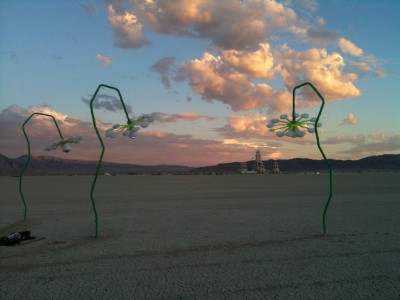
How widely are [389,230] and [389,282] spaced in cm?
328

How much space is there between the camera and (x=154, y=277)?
420 centimetres

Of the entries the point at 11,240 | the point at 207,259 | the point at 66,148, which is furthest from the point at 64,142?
the point at 207,259

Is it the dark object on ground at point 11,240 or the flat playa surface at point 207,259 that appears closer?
the flat playa surface at point 207,259

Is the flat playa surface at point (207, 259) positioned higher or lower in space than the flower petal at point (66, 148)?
lower

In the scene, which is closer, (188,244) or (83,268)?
(83,268)

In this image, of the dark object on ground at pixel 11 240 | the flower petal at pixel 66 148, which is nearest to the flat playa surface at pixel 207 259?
the dark object on ground at pixel 11 240

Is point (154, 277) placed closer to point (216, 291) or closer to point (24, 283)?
point (216, 291)

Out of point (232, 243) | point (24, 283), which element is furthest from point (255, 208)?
point (24, 283)

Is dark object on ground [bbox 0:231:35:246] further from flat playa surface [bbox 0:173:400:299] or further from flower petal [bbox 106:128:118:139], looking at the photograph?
flower petal [bbox 106:128:118:139]

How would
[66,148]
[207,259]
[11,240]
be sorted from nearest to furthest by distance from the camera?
[207,259]
[11,240]
[66,148]

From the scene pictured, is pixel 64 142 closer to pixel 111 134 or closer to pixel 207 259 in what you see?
pixel 111 134

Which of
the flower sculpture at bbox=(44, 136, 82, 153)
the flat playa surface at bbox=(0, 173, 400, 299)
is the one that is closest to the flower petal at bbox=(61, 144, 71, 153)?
the flower sculpture at bbox=(44, 136, 82, 153)

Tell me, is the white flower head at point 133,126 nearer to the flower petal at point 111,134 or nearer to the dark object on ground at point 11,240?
the flower petal at point 111,134

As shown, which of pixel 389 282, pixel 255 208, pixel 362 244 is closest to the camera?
pixel 389 282
